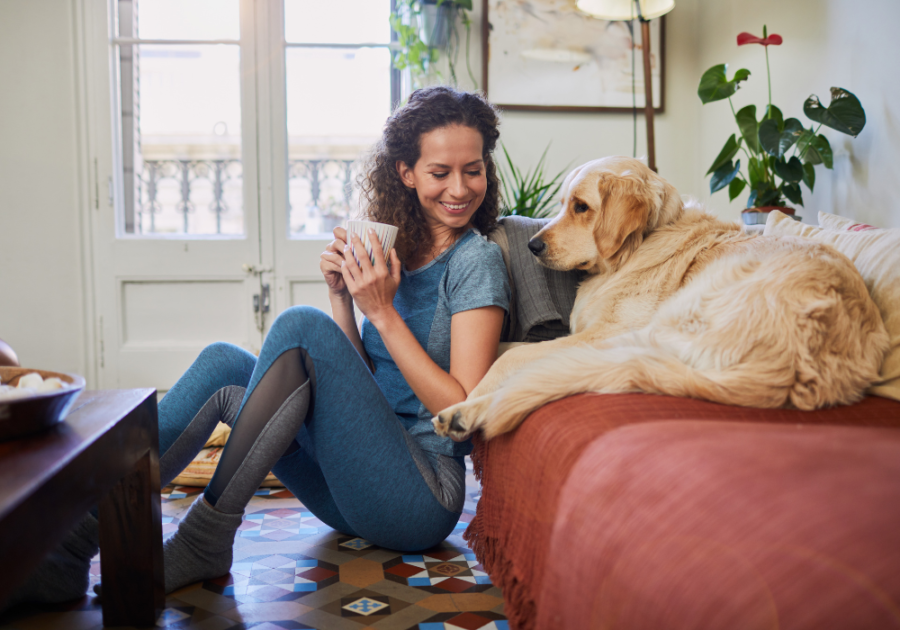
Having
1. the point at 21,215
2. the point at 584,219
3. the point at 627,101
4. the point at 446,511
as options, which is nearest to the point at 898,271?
the point at 584,219

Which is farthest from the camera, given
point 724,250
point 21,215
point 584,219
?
point 21,215

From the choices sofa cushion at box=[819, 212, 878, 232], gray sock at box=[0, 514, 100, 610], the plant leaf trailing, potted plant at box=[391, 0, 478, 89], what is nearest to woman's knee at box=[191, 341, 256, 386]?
gray sock at box=[0, 514, 100, 610]

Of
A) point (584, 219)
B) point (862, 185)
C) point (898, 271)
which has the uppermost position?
point (862, 185)

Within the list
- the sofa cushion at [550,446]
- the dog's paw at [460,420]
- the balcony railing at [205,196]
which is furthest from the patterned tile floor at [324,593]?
the balcony railing at [205,196]

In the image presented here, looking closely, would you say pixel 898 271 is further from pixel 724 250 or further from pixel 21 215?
pixel 21 215

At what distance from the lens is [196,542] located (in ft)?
3.68

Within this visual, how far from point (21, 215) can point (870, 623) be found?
139 inches

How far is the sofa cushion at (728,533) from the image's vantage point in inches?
17.0

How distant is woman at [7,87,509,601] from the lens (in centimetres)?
111

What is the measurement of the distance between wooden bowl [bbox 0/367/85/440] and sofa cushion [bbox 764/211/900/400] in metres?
1.13

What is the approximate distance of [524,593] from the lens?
80cm

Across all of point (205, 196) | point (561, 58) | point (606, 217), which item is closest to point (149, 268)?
point (205, 196)

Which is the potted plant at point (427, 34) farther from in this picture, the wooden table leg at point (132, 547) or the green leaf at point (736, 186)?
the wooden table leg at point (132, 547)

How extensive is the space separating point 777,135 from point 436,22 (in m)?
1.65
